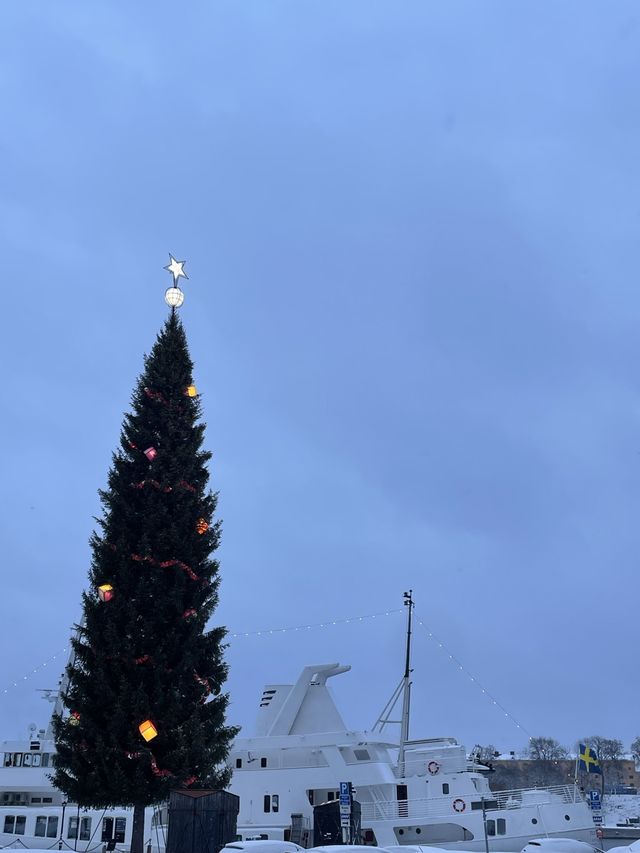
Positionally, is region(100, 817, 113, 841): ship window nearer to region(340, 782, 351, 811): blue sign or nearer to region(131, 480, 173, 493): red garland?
region(340, 782, 351, 811): blue sign

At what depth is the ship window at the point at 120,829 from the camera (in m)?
29.9

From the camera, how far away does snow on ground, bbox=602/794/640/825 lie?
8882cm

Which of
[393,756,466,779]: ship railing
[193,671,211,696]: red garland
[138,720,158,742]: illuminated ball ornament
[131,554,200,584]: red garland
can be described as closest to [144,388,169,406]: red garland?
[131,554,200,584]: red garland

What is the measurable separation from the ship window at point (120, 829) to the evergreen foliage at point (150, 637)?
32.6 feet

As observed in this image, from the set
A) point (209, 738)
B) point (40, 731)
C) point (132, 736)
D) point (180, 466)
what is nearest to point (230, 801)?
point (209, 738)

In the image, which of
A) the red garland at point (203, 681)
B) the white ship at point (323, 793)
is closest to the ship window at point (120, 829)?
the white ship at point (323, 793)

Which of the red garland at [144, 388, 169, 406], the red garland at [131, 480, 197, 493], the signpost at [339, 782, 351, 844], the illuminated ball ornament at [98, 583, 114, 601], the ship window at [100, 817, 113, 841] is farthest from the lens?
the ship window at [100, 817, 113, 841]

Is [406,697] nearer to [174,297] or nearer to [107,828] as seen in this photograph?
[107,828]

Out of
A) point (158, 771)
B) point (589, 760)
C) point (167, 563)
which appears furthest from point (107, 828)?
point (589, 760)

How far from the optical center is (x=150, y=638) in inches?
856

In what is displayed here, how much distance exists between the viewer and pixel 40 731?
40.9 meters

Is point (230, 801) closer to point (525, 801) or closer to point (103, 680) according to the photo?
point (103, 680)

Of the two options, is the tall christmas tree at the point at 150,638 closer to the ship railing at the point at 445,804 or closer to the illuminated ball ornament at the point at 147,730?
the illuminated ball ornament at the point at 147,730

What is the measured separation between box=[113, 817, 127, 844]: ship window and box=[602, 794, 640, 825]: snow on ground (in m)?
69.8
